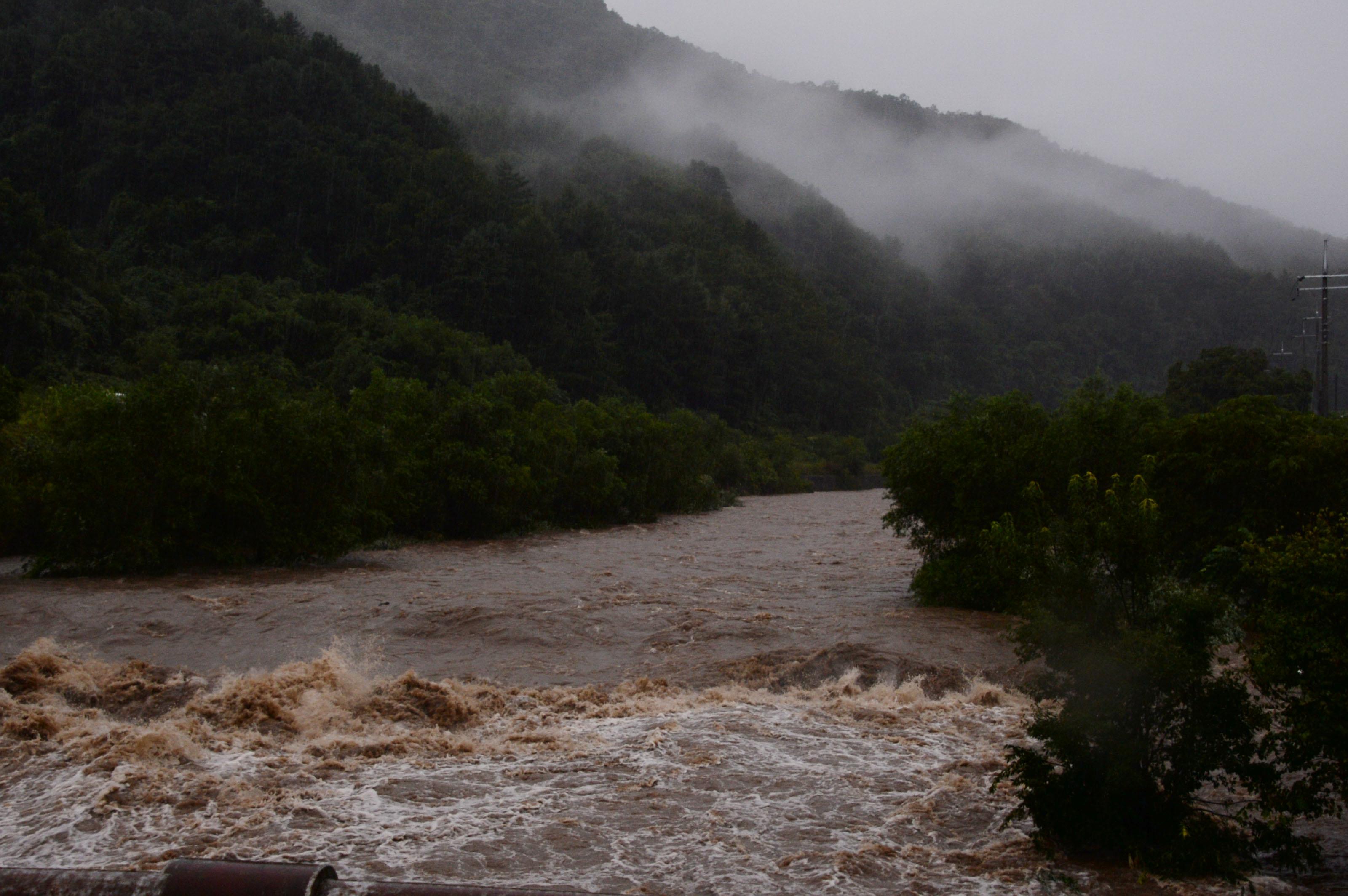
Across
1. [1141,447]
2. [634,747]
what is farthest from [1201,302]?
[634,747]

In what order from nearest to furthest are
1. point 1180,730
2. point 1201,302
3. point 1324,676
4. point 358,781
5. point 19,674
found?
point 1324,676 → point 1180,730 → point 358,781 → point 19,674 → point 1201,302

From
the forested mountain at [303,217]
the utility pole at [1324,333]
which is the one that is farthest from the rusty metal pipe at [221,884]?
the forested mountain at [303,217]

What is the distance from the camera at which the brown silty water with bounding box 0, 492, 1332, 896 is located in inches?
239

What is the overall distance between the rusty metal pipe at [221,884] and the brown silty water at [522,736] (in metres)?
2.91

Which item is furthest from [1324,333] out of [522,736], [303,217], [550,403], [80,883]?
→ [303,217]

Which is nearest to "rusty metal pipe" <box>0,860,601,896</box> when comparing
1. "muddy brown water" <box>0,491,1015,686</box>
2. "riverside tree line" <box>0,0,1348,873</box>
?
"riverside tree line" <box>0,0,1348,873</box>

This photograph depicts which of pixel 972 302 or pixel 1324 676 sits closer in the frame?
pixel 1324 676

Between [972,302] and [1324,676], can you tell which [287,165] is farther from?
[972,302]

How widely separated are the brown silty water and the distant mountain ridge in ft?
375

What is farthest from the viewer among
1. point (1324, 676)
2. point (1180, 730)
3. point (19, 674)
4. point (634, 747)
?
point (19, 674)

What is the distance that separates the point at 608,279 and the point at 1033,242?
112 m

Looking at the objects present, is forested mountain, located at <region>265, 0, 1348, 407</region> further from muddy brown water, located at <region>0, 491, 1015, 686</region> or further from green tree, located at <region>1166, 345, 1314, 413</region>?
muddy brown water, located at <region>0, 491, 1015, 686</region>

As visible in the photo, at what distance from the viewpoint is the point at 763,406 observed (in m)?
76.5

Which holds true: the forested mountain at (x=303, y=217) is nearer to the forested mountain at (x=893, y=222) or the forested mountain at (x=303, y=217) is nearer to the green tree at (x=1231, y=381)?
the forested mountain at (x=893, y=222)
